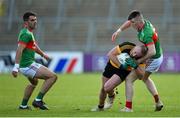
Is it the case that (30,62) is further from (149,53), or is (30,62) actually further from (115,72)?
(149,53)

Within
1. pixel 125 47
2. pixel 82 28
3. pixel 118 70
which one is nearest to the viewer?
pixel 125 47

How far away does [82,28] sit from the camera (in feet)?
125

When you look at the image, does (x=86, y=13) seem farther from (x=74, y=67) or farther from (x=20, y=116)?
(x=20, y=116)

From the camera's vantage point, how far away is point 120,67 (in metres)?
13.8

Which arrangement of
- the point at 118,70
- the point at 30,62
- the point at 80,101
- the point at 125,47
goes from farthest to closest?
1. the point at 80,101
2. the point at 30,62
3. the point at 118,70
4. the point at 125,47

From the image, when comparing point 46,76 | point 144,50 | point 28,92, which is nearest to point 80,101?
point 28,92

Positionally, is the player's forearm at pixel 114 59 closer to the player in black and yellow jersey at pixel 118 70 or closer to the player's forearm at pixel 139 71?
the player in black and yellow jersey at pixel 118 70

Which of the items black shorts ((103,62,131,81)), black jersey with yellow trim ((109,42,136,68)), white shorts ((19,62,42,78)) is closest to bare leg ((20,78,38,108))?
white shorts ((19,62,42,78))

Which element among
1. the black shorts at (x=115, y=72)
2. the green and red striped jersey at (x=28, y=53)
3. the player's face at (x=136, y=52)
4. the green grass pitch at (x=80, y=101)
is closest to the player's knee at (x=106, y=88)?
the black shorts at (x=115, y=72)

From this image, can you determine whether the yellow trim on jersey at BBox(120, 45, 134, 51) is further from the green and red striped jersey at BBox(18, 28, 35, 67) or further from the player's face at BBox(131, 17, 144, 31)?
the green and red striped jersey at BBox(18, 28, 35, 67)

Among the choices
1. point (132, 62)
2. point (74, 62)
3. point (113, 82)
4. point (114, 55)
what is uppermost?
point (74, 62)

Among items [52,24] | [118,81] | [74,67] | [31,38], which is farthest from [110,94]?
[52,24]

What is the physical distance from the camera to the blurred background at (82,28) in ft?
115

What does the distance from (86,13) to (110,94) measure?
25.8 meters
